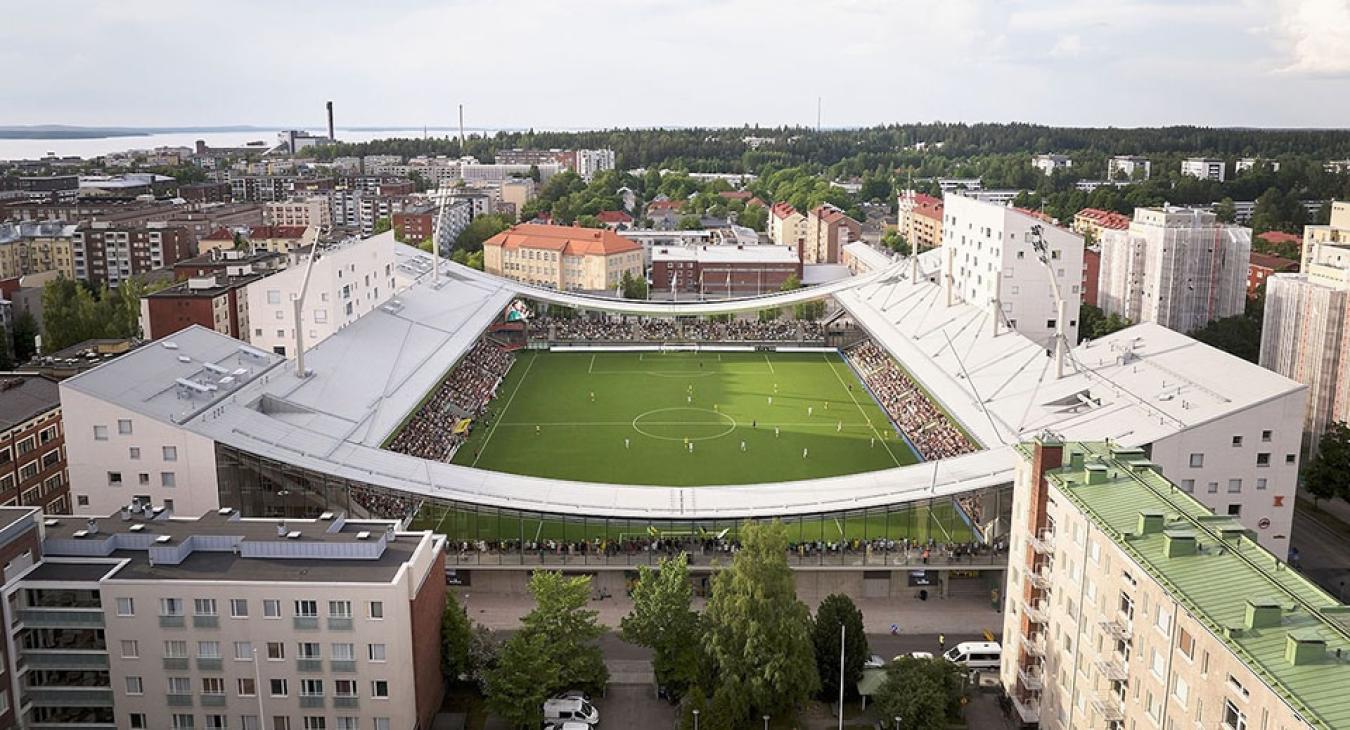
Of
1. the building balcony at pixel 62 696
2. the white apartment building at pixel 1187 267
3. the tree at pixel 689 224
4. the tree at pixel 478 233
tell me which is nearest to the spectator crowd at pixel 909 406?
the white apartment building at pixel 1187 267

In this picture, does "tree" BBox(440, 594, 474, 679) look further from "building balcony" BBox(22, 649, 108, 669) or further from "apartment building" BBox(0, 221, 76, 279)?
"apartment building" BBox(0, 221, 76, 279)

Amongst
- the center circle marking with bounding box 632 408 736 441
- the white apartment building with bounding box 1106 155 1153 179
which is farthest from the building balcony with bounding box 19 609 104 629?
the white apartment building with bounding box 1106 155 1153 179

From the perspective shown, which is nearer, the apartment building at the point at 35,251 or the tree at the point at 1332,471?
the tree at the point at 1332,471

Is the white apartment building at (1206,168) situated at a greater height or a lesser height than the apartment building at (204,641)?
greater

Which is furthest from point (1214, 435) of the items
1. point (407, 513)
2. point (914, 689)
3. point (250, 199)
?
point (250, 199)

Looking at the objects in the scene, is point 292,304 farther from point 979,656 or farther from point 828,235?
point 828,235

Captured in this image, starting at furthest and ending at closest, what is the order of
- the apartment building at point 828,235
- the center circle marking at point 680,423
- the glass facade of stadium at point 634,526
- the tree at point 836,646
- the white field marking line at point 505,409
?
1. the apartment building at point 828,235
2. the center circle marking at point 680,423
3. the white field marking line at point 505,409
4. the glass facade of stadium at point 634,526
5. the tree at point 836,646

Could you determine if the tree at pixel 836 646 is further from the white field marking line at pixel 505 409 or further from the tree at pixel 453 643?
the white field marking line at pixel 505 409

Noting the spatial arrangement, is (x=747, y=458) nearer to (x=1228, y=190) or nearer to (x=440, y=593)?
(x=440, y=593)
